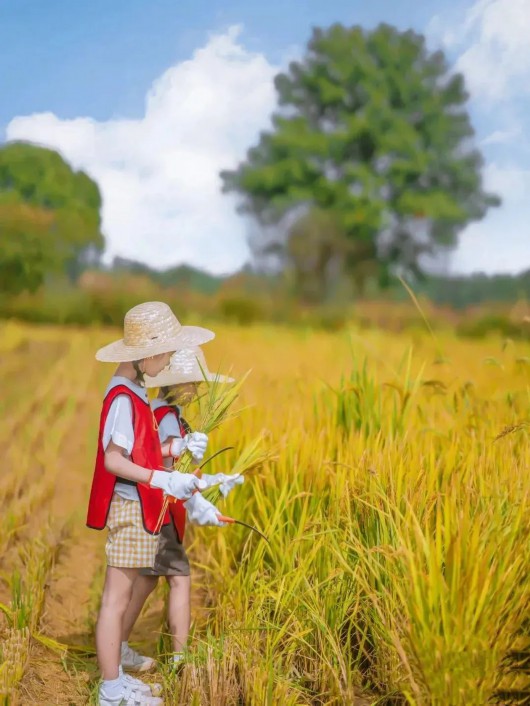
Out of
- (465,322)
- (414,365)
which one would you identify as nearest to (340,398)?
(414,365)

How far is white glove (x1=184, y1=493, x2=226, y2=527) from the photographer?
7.42 feet

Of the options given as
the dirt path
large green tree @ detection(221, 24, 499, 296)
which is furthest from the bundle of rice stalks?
large green tree @ detection(221, 24, 499, 296)

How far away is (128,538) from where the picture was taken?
2.35 metres

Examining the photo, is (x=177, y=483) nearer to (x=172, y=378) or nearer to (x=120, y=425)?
(x=120, y=425)

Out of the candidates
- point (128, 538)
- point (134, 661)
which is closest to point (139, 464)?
point (128, 538)

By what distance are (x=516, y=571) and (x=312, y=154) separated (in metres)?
20.1

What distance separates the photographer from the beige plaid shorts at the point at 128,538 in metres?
2.35

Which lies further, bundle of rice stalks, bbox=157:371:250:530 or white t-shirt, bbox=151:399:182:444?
white t-shirt, bbox=151:399:182:444

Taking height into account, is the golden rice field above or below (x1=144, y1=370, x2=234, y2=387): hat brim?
below

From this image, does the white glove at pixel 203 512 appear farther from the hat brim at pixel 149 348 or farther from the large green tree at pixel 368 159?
the large green tree at pixel 368 159

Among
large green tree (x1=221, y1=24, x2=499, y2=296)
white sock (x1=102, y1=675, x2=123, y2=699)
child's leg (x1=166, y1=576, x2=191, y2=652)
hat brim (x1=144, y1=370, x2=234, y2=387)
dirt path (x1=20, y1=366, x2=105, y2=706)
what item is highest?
large green tree (x1=221, y1=24, x2=499, y2=296)

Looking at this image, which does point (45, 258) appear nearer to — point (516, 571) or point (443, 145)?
point (443, 145)

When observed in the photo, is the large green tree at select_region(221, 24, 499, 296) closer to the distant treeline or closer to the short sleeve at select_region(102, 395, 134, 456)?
the distant treeline

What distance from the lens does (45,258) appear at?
16.6 metres
